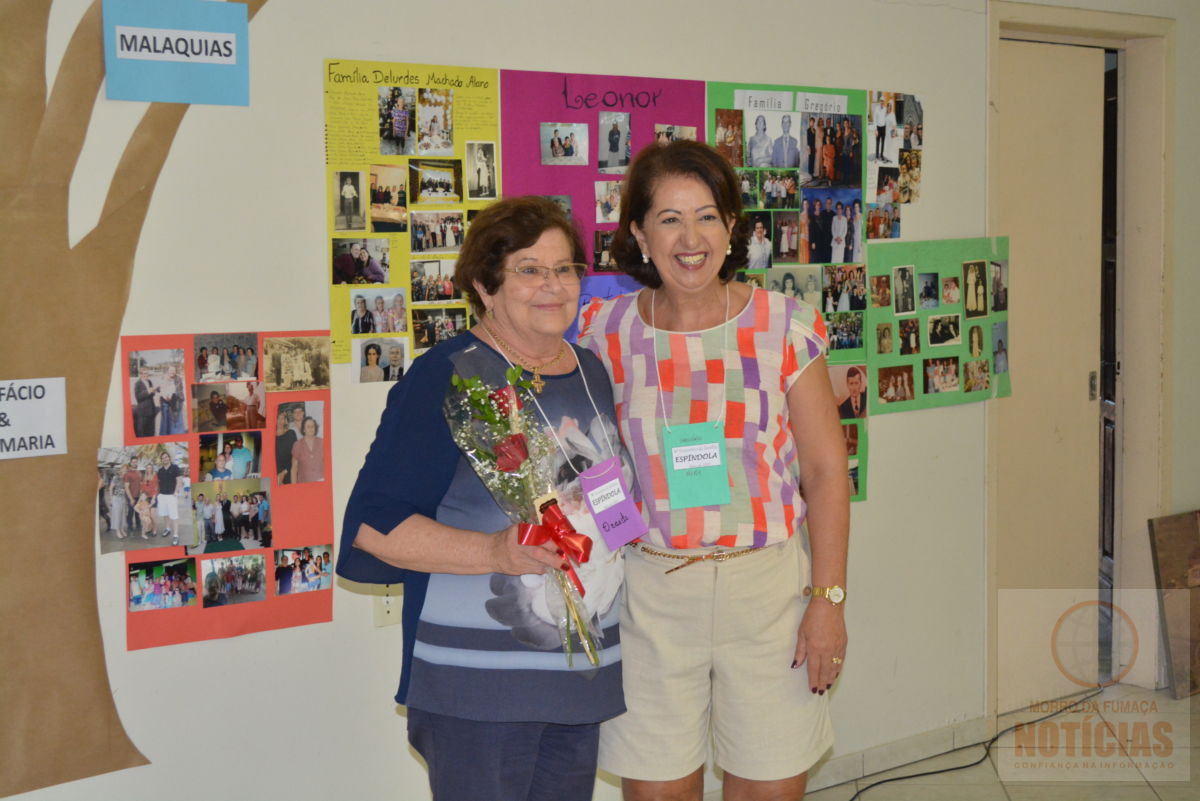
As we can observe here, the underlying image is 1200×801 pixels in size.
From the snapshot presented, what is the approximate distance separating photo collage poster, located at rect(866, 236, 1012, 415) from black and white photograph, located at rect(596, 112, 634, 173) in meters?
0.90

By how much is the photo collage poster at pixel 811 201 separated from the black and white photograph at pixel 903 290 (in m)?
0.13

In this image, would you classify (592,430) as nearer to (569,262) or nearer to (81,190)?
(569,262)

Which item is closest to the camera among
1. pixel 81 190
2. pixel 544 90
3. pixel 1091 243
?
pixel 81 190

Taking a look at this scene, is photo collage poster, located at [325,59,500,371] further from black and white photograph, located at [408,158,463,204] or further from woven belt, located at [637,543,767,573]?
woven belt, located at [637,543,767,573]

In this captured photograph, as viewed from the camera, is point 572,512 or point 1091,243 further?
point 1091,243

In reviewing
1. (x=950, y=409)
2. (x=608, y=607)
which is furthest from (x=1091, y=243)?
(x=608, y=607)

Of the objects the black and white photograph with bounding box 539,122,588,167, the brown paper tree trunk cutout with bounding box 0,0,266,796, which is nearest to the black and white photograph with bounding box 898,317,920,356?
the black and white photograph with bounding box 539,122,588,167

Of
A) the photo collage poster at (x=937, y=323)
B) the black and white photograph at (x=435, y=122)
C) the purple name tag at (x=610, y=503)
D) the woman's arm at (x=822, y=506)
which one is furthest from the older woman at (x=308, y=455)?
the photo collage poster at (x=937, y=323)

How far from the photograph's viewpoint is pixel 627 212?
2121mm

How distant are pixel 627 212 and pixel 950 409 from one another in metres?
1.77

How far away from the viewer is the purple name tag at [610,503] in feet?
5.83

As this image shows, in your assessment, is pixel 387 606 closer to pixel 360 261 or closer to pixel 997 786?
pixel 360 261

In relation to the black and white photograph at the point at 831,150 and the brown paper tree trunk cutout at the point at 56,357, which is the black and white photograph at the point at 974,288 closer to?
the black and white photograph at the point at 831,150

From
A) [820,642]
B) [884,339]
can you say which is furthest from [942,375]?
[820,642]
